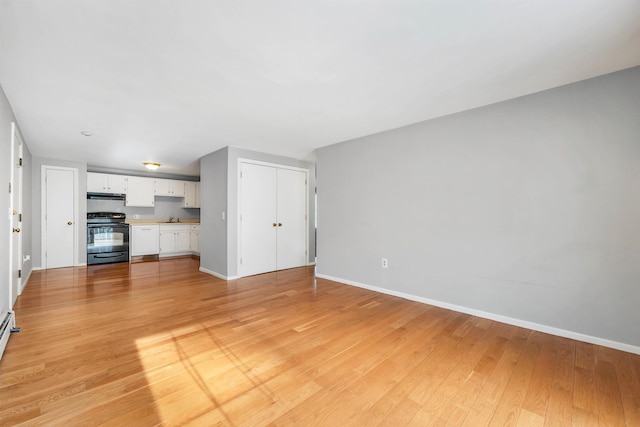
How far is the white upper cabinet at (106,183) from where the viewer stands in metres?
6.18

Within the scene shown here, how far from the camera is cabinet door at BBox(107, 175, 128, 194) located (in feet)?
21.1

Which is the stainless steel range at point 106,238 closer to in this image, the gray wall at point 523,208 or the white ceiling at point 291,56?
the white ceiling at point 291,56

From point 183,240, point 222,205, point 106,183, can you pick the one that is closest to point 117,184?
point 106,183

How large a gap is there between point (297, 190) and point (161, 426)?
14.4ft

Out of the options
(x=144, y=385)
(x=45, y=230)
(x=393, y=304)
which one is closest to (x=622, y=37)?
(x=393, y=304)

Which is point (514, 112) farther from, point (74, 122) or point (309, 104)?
point (74, 122)

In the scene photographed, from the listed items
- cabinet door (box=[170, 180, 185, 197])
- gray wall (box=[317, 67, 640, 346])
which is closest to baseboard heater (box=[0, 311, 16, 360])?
gray wall (box=[317, 67, 640, 346])

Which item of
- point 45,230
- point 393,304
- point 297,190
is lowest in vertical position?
point 393,304

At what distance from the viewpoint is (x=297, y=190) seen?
5.47m

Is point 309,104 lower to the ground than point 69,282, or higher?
higher

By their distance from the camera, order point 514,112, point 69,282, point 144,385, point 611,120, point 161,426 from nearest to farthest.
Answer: point 161,426 → point 144,385 → point 611,120 → point 514,112 → point 69,282

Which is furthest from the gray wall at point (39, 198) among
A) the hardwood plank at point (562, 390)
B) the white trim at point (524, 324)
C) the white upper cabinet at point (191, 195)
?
the hardwood plank at point (562, 390)

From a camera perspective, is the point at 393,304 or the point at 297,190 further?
the point at 297,190

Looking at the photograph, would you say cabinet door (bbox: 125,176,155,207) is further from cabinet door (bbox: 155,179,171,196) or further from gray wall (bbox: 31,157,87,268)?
gray wall (bbox: 31,157,87,268)
